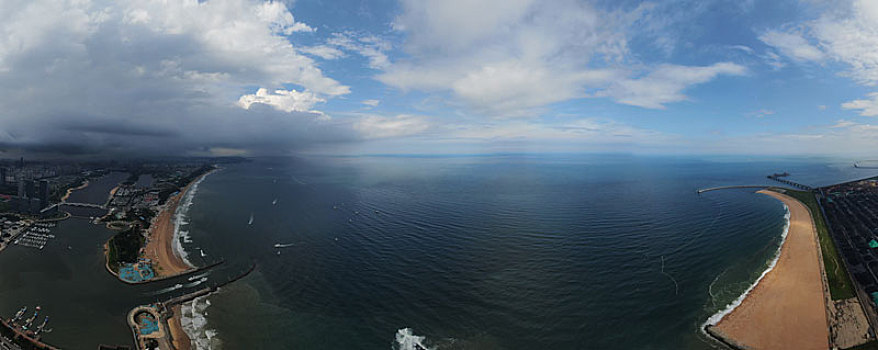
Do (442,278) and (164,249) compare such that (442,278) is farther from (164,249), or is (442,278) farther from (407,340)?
(164,249)

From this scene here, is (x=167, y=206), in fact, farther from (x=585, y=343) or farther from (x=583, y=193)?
(x=583, y=193)

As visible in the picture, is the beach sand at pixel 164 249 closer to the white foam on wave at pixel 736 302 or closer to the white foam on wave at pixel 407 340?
the white foam on wave at pixel 407 340

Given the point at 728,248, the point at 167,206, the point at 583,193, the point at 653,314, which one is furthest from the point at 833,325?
the point at 167,206

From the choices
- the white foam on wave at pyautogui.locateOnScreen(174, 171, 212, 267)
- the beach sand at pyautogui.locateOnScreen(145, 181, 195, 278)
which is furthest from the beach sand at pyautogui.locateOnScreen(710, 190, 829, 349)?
the white foam on wave at pyautogui.locateOnScreen(174, 171, 212, 267)

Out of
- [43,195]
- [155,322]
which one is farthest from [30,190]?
[155,322]

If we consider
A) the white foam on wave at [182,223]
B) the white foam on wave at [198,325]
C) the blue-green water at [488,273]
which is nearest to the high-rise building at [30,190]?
the white foam on wave at [182,223]
